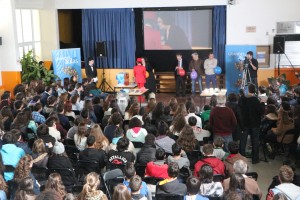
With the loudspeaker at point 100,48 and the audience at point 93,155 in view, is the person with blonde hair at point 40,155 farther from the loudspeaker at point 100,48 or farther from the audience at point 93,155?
the loudspeaker at point 100,48

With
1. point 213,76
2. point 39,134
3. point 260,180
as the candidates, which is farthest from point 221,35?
point 39,134

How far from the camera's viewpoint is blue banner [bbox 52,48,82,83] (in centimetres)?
1414

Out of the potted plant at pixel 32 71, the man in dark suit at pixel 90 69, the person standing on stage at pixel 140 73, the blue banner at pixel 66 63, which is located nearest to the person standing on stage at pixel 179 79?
the person standing on stage at pixel 140 73

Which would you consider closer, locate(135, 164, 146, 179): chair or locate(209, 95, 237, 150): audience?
locate(135, 164, 146, 179): chair

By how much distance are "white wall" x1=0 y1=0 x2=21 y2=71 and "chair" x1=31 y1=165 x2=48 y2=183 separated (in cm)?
783

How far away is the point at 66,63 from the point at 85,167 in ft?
28.6

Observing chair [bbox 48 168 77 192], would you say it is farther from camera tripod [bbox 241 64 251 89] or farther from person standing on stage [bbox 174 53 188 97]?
person standing on stage [bbox 174 53 188 97]

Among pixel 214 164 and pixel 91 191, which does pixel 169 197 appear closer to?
pixel 91 191

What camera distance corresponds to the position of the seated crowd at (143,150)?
4.91 m

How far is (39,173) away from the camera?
19.9 ft

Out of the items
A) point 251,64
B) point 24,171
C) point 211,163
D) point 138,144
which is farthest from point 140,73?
point 24,171

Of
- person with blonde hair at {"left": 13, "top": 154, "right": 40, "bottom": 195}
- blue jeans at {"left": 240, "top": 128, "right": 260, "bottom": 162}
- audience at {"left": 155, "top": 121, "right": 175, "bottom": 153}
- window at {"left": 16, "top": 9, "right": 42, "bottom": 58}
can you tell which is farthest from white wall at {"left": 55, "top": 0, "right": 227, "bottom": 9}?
person with blonde hair at {"left": 13, "top": 154, "right": 40, "bottom": 195}

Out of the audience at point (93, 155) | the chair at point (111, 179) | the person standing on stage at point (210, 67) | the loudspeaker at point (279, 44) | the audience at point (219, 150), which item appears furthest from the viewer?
the person standing on stage at point (210, 67)

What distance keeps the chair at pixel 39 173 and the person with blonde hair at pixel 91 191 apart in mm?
1416
